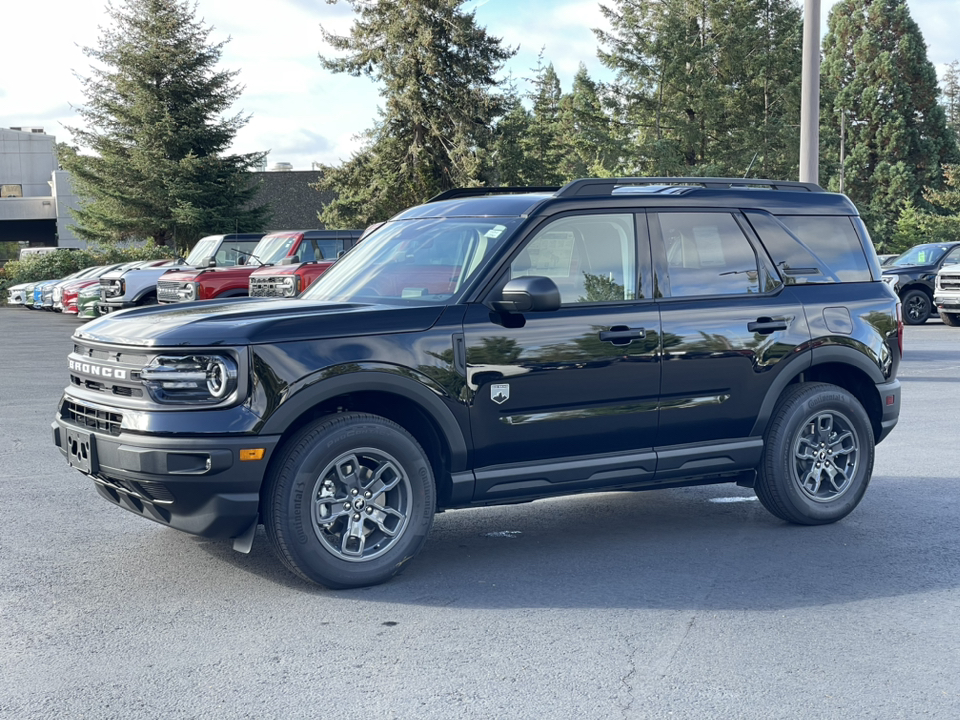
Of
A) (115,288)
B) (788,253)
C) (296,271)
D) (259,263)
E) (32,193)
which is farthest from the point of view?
(32,193)

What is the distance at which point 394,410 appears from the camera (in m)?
5.72

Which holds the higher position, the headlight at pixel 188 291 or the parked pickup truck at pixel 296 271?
the parked pickup truck at pixel 296 271

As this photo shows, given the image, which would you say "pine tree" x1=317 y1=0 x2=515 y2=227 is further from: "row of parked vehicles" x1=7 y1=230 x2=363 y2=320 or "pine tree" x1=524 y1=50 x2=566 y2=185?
"row of parked vehicles" x1=7 y1=230 x2=363 y2=320

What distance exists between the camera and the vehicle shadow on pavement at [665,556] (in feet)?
17.6

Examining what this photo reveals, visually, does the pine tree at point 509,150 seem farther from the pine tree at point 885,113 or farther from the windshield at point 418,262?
the windshield at point 418,262

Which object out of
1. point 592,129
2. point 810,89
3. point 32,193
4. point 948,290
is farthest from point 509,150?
point 32,193

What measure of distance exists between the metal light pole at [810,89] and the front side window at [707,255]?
22.8ft

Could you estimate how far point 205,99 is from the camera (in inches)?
1957

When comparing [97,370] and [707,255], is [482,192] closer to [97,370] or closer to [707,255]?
[707,255]

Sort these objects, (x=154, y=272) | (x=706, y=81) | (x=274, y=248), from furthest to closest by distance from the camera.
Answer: (x=706, y=81)
(x=154, y=272)
(x=274, y=248)

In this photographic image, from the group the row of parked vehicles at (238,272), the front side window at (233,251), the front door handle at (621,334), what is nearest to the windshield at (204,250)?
the row of parked vehicles at (238,272)

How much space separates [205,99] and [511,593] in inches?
1880

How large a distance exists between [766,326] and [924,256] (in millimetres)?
20677

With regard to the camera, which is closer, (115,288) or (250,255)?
(250,255)
